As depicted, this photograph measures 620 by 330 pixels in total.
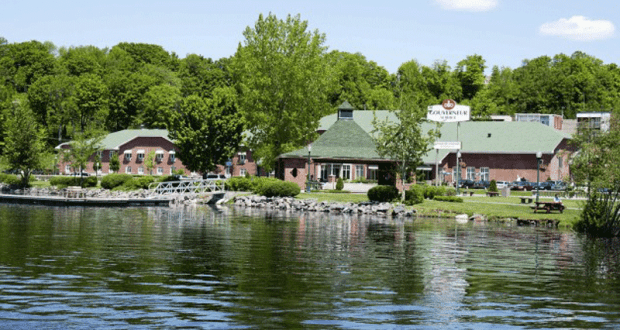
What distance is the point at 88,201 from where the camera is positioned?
67.0 metres

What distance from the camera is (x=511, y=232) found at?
4525 centimetres

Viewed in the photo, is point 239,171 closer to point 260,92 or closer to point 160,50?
point 260,92

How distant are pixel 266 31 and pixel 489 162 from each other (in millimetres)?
32385

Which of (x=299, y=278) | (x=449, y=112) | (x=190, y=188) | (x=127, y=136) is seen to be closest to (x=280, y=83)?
(x=190, y=188)

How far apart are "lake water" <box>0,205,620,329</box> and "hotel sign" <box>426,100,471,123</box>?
4517cm

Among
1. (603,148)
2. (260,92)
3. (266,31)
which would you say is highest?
(266,31)

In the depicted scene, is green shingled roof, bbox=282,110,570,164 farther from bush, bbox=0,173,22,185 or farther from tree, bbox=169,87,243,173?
bush, bbox=0,173,22,185

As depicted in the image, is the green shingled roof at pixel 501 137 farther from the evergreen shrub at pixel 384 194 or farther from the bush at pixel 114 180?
the evergreen shrub at pixel 384 194

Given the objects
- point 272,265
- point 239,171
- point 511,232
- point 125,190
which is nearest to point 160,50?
point 239,171

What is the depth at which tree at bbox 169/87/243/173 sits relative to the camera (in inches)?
3100

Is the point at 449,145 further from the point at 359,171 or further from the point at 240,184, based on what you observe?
the point at 240,184

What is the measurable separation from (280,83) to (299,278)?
5330 cm

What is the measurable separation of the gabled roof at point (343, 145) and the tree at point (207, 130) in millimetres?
7734

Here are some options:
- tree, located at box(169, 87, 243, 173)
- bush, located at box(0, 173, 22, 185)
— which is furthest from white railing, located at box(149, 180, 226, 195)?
bush, located at box(0, 173, 22, 185)
